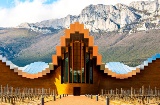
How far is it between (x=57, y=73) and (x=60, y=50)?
15.7ft

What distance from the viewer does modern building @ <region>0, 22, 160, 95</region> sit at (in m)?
59.1

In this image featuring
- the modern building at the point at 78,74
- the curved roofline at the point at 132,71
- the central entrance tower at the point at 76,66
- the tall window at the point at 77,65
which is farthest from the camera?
the tall window at the point at 77,65

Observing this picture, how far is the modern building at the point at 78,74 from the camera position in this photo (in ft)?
194

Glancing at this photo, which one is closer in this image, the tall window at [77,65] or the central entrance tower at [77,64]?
the central entrance tower at [77,64]

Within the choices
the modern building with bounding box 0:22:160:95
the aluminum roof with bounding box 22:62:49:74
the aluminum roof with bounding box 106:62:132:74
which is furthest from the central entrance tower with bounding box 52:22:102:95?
the aluminum roof with bounding box 22:62:49:74

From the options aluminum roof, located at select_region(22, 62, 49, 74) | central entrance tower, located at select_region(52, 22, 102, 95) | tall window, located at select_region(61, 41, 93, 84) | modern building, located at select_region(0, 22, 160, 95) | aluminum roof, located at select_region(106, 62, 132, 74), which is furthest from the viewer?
aluminum roof, located at select_region(22, 62, 49, 74)

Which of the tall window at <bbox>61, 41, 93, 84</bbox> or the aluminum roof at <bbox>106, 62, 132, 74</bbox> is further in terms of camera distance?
the aluminum roof at <bbox>106, 62, 132, 74</bbox>

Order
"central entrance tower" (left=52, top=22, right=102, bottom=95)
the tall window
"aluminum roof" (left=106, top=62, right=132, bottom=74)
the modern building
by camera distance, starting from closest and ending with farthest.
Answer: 1. "central entrance tower" (left=52, top=22, right=102, bottom=95)
2. the modern building
3. the tall window
4. "aluminum roof" (left=106, top=62, right=132, bottom=74)

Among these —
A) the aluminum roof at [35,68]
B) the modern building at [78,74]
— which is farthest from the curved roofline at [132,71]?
the aluminum roof at [35,68]

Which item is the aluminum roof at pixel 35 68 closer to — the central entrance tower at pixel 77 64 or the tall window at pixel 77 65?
the central entrance tower at pixel 77 64

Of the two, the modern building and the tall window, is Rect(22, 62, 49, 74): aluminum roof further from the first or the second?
the tall window

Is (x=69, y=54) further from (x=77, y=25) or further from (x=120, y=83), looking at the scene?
(x=120, y=83)

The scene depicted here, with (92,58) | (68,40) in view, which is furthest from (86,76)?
(68,40)

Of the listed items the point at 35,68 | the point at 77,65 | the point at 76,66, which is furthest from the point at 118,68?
the point at 35,68
